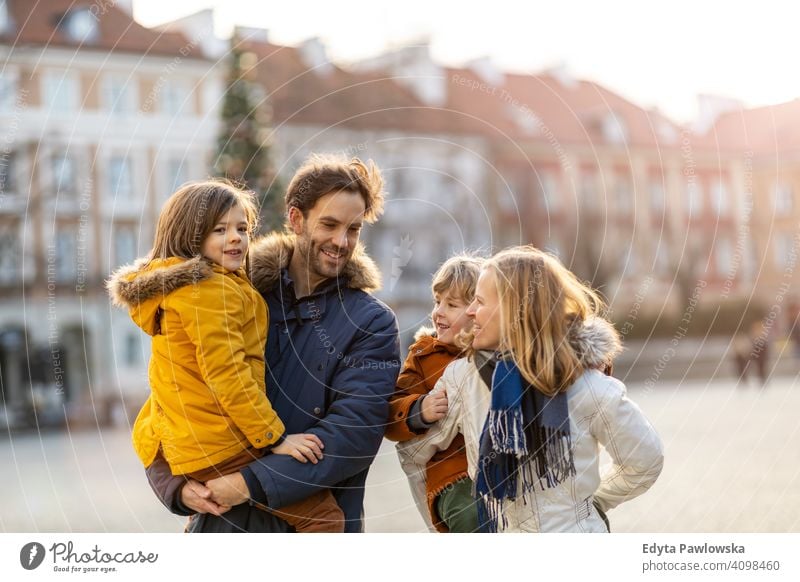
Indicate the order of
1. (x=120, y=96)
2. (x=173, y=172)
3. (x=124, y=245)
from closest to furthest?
(x=120, y=96) < (x=124, y=245) < (x=173, y=172)

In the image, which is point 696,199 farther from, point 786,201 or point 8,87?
point 8,87

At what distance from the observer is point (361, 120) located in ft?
70.8

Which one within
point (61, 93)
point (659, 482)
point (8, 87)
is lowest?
point (659, 482)

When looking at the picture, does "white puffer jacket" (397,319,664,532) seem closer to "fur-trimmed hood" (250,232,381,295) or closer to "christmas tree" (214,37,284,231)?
"fur-trimmed hood" (250,232,381,295)

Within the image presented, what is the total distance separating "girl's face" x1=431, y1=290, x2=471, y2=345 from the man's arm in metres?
0.26

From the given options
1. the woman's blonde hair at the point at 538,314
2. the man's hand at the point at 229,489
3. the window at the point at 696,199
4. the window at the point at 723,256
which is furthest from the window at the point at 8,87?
the window at the point at 723,256

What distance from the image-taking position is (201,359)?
12.9ft

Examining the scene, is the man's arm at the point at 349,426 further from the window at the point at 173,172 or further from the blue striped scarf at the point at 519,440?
the window at the point at 173,172

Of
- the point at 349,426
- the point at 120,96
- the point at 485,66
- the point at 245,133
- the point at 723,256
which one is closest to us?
the point at 349,426

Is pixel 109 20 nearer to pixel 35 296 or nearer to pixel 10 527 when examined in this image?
pixel 35 296

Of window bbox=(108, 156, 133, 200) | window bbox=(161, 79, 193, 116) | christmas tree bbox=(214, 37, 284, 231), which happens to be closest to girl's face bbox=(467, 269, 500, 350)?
christmas tree bbox=(214, 37, 284, 231)


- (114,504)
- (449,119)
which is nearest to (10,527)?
(114,504)

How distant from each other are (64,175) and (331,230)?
86.7ft

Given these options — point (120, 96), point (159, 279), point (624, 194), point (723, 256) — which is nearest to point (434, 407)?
point (159, 279)
